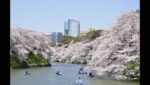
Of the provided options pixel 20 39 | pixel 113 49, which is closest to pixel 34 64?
pixel 20 39

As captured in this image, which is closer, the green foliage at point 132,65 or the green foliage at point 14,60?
the green foliage at point 132,65

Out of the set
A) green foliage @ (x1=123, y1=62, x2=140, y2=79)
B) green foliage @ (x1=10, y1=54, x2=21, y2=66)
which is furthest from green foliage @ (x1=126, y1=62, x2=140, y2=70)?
green foliage @ (x1=10, y1=54, x2=21, y2=66)

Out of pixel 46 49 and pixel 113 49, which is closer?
pixel 113 49

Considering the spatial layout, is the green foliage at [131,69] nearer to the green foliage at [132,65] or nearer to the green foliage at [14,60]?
the green foliage at [132,65]

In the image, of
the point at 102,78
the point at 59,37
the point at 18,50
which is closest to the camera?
the point at 102,78

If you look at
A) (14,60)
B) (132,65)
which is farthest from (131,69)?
(14,60)

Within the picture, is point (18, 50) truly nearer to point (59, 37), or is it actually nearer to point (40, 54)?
point (40, 54)

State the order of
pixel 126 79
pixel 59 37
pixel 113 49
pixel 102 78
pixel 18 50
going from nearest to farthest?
pixel 126 79 → pixel 113 49 → pixel 102 78 → pixel 18 50 → pixel 59 37

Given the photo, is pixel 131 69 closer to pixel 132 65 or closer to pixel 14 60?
pixel 132 65

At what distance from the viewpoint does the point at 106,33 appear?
46.7 ft

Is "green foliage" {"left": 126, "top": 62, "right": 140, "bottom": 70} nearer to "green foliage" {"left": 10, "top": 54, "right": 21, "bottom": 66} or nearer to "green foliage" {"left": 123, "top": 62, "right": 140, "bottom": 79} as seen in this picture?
"green foliage" {"left": 123, "top": 62, "right": 140, "bottom": 79}

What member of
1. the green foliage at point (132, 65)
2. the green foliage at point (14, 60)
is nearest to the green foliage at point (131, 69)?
the green foliage at point (132, 65)

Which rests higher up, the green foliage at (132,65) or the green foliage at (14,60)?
the green foliage at (132,65)
